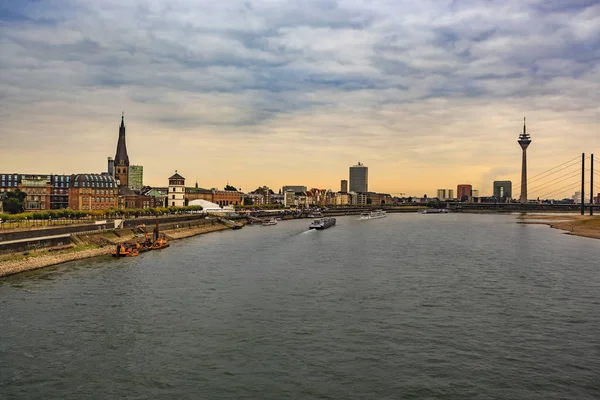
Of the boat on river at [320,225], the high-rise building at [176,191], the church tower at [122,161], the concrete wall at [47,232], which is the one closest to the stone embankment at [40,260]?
the concrete wall at [47,232]

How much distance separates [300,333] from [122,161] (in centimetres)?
18102

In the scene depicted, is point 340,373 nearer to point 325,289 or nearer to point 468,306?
point 468,306

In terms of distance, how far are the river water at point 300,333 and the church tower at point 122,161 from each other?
141891mm

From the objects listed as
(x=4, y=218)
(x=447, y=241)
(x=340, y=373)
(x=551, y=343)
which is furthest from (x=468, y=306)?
(x=4, y=218)

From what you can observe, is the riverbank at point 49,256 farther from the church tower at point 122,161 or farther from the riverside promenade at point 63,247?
the church tower at point 122,161

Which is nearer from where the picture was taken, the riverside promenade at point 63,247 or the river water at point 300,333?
the river water at point 300,333

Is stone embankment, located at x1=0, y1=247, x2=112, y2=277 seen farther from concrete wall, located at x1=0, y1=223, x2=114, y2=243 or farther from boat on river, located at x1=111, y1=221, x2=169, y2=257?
concrete wall, located at x1=0, y1=223, x2=114, y2=243

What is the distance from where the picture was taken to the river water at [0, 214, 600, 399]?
75.6 ft

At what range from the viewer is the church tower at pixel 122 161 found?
625 ft

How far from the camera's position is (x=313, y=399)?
2147 cm

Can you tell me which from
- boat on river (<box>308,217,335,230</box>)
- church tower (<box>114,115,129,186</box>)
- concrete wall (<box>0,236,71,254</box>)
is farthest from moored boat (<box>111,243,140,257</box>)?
church tower (<box>114,115,129,186</box>)

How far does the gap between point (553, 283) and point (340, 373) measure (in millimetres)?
33044

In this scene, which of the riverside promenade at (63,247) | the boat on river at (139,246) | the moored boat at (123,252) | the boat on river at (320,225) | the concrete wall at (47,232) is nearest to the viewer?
the riverside promenade at (63,247)

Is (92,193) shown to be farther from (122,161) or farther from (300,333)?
(300,333)
